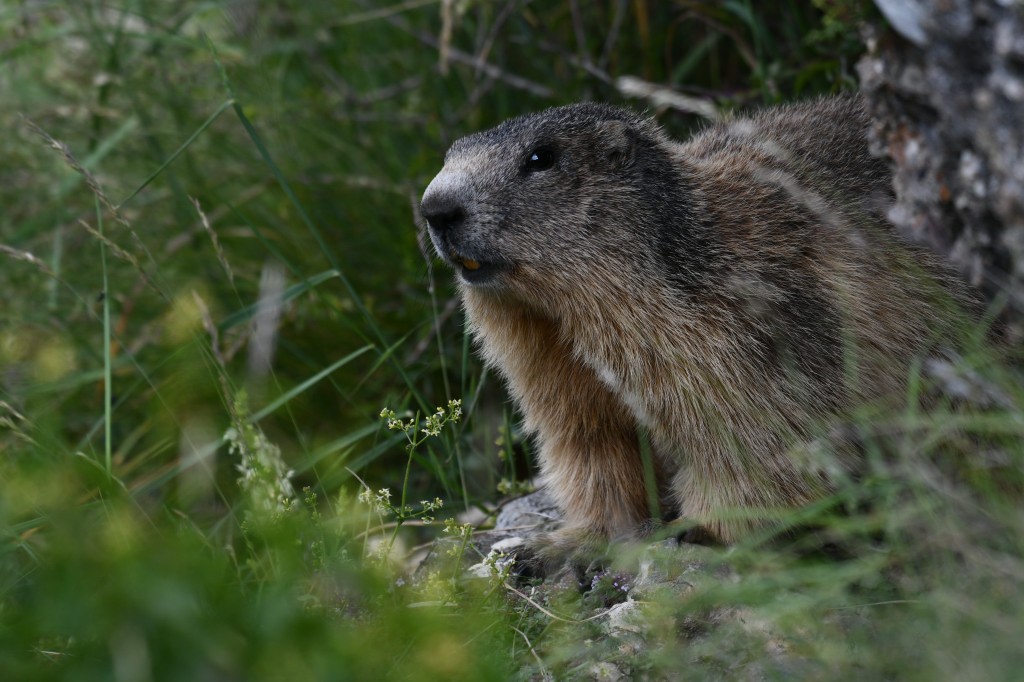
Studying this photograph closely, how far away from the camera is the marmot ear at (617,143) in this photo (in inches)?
152

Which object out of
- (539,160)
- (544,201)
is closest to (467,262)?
(544,201)

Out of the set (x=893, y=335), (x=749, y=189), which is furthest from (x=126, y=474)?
(x=893, y=335)

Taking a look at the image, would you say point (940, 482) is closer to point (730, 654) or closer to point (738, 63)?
point (730, 654)

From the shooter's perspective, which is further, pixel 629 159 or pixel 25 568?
pixel 629 159

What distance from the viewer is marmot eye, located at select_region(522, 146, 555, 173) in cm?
381

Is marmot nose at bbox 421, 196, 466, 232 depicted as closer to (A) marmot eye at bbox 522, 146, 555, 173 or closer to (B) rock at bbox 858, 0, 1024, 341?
(A) marmot eye at bbox 522, 146, 555, 173

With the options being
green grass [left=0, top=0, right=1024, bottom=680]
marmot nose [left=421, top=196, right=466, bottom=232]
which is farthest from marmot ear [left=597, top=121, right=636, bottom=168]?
green grass [left=0, top=0, right=1024, bottom=680]

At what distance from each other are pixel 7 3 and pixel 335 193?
7.87ft

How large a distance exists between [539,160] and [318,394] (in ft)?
7.37

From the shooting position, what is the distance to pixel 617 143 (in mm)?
3855

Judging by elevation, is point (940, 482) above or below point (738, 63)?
below

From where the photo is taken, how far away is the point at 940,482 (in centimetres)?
250

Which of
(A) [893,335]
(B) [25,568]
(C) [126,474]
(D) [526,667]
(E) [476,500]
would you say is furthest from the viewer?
(C) [126,474]

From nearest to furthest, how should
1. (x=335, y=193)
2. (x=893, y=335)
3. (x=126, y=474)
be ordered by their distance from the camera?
1. (x=893, y=335)
2. (x=126, y=474)
3. (x=335, y=193)
